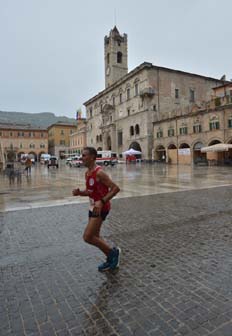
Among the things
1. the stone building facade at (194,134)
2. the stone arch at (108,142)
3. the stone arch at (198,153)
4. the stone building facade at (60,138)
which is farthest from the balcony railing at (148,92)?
the stone building facade at (60,138)

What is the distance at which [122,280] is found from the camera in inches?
125

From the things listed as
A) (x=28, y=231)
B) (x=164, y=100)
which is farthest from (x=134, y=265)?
(x=164, y=100)

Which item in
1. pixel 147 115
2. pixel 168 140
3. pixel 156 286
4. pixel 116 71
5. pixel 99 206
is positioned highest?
pixel 116 71

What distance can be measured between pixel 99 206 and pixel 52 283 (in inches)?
46.7

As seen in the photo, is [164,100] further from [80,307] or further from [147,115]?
[80,307]

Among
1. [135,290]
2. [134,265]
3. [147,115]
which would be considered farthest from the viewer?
[147,115]

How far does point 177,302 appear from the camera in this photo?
2672mm

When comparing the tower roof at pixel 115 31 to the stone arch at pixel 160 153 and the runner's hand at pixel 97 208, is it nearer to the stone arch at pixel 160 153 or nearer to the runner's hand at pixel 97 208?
the stone arch at pixel 160 153

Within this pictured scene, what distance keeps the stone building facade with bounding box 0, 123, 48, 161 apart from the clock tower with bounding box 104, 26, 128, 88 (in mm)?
36251

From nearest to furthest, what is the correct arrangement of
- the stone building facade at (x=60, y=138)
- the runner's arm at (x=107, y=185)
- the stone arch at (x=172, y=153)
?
the runner's arm at (x=107, y=185) → the stone arch at (x=172, y=153) → the stone building facade at (x=60, y=138)

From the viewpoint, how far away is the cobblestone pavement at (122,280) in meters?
2.35

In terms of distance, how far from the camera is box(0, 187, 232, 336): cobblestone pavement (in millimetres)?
2352

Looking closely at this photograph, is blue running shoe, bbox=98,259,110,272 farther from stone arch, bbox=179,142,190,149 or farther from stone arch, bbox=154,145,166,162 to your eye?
stone arch, bbox=154,145,166,162

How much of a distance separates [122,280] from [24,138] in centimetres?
8629
